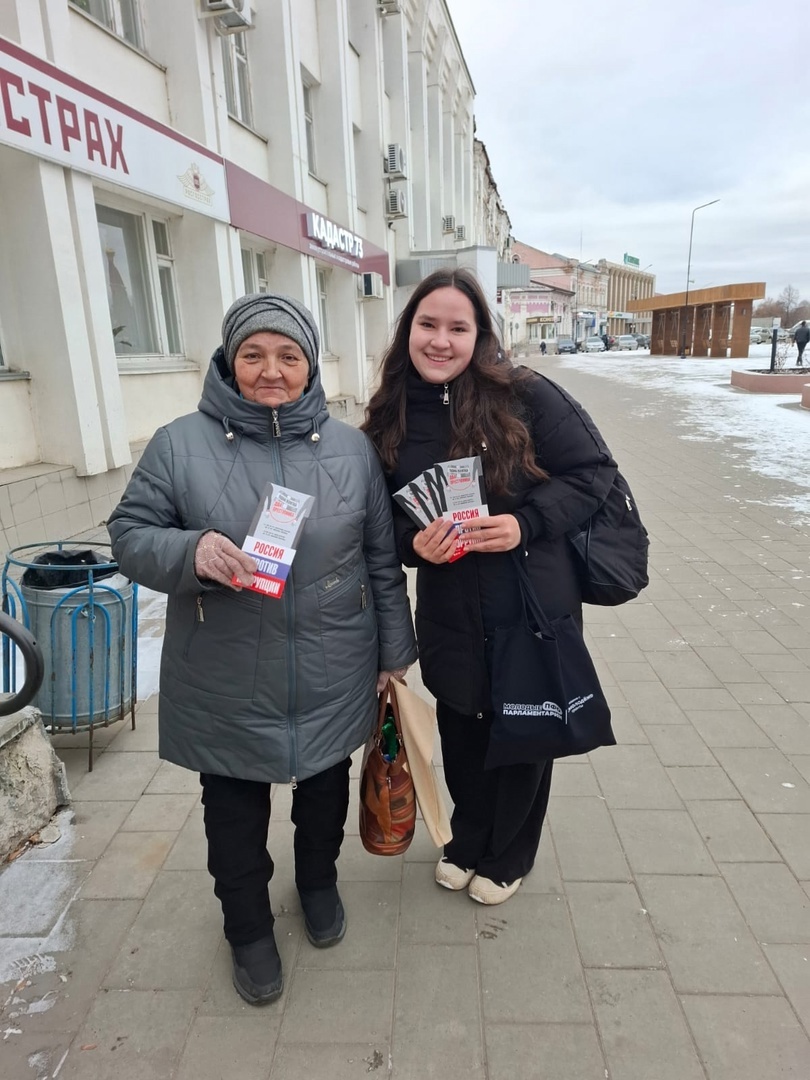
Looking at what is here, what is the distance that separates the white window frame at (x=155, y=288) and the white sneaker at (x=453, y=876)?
19.8 ft

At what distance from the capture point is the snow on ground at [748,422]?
31.5 ft

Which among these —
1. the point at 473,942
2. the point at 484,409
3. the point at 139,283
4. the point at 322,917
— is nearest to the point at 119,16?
the point at 139,283

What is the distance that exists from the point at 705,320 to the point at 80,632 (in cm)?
4232

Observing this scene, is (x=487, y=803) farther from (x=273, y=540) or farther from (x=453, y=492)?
(x=273, y=540)

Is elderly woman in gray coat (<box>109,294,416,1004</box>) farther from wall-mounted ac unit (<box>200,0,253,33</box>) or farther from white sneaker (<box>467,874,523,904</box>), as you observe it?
wall-mounted ac unit (<box>200,0,253,33</box>)

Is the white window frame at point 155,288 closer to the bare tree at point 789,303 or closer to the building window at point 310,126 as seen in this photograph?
the building window at point 310,126

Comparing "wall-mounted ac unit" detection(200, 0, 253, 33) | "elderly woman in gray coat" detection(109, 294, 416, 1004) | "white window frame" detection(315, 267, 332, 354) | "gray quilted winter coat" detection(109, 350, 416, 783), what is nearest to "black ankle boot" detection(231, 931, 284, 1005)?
"elderly woman in gray coat" detection(109, 294, 416, 1004)

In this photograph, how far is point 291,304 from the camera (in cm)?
180

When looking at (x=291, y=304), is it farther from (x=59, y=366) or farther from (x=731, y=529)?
(x=731, y=529)

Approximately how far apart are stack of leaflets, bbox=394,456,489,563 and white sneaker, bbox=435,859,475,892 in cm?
123

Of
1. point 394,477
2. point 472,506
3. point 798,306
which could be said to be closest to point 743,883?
point 472,506

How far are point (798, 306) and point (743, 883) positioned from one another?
104 meters

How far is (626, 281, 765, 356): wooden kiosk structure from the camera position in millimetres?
34438

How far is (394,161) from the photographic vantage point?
15.3 m
